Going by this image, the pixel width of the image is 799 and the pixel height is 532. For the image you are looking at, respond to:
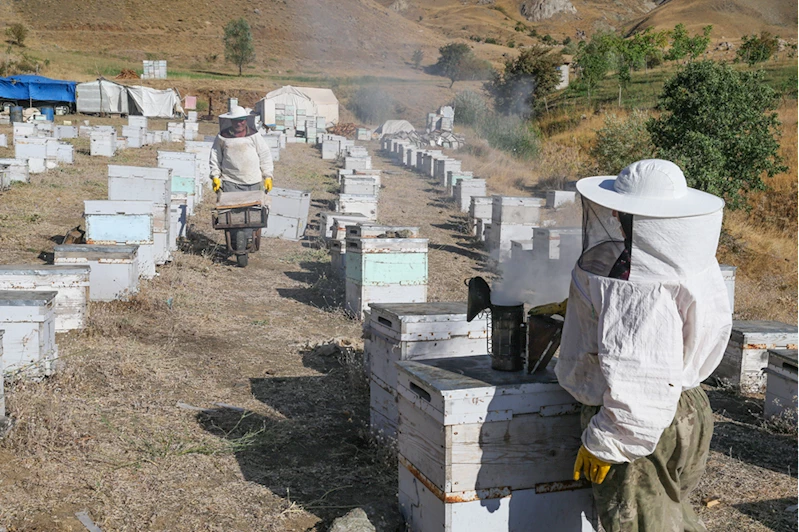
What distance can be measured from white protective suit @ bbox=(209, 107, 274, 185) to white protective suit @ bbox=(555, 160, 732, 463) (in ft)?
23.4

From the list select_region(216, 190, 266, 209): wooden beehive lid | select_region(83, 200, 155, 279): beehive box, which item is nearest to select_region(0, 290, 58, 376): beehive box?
select_region(83, 200, 155, 279): beehive box

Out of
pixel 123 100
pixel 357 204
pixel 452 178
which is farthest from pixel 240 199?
pixel 123 100

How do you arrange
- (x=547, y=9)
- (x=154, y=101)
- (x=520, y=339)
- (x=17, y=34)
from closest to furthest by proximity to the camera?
1. (x=520, y=339)
2. (x=154, y=101)
3. (x=17, y=34)
4. (x=547, y=9)

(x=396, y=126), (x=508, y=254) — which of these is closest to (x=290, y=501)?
(x=508, y=254)

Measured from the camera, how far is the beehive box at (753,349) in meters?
5.79

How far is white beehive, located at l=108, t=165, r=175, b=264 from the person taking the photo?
8.22m

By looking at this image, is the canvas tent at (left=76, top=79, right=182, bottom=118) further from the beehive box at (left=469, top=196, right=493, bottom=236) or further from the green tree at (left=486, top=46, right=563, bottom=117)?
the beehive box at (left=469, top=196, right=493, bottom=236)

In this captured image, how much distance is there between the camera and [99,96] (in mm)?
36219

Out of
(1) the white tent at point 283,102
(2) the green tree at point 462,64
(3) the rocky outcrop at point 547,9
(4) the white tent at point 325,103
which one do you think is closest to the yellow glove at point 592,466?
(1) the white tent at point 283,102

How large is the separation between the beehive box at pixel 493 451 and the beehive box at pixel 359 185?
8.93 m

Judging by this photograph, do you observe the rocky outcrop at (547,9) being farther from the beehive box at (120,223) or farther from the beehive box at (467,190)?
the beehive box at (120,223)

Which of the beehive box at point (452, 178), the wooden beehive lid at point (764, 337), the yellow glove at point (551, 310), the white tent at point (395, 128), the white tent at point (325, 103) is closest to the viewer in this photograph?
the yellow glove at point (551, 310)

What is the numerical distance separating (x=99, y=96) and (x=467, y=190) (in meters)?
27.1

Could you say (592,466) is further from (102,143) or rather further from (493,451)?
(102,143)
